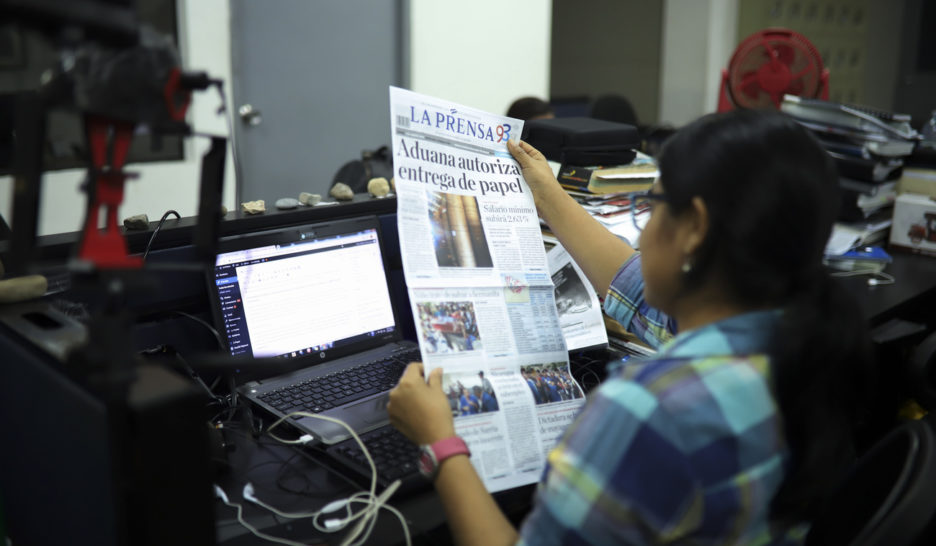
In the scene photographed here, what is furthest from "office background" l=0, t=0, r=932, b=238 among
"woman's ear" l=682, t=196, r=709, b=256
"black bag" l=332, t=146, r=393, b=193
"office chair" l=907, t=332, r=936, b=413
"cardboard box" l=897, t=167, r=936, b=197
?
"cardboard box" l=897, t=167, r=936, b=197

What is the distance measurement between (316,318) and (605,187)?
69 centimetres

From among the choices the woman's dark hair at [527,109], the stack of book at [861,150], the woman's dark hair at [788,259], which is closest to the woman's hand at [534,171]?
the woman's dark hair at [788,259]

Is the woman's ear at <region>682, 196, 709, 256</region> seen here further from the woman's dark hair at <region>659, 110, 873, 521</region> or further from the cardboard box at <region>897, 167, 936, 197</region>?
the cardboard box at <region>897, 167, 936, 197</region>

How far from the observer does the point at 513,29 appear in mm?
3807

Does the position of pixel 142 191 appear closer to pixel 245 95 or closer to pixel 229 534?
pixel 245 95

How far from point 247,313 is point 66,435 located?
44cm

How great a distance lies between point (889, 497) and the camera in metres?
0.82

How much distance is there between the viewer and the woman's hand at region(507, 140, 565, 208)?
118 cm

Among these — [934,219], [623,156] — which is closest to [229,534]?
[623,156]

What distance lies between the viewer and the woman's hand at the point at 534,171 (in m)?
1.18

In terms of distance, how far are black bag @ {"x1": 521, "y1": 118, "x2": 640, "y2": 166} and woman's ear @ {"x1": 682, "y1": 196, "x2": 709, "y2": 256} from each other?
2.58 feet

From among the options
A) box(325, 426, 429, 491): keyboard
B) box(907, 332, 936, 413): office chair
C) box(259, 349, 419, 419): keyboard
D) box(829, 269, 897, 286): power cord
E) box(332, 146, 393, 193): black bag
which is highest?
box(332, 146, 393, 193): black bag

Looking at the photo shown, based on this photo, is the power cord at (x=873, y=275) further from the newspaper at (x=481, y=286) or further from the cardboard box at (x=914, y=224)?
the newspaper at (x=481, y=286)

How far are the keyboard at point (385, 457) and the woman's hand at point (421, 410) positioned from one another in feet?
0.26
